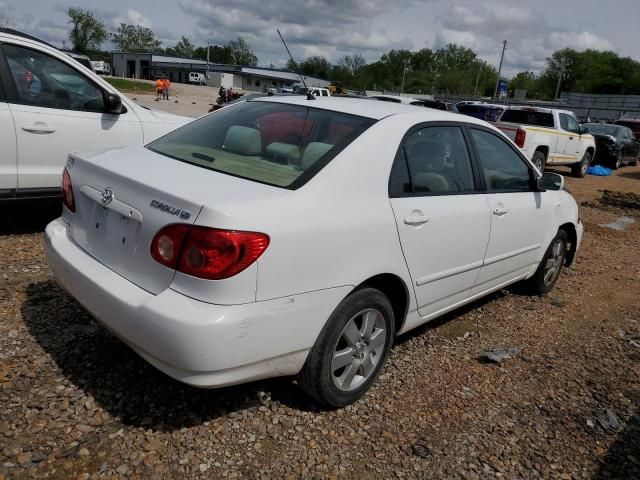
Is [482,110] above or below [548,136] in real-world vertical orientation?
above

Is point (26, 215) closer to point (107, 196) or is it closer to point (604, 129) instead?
point (107, 196)

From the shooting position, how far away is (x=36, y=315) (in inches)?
139

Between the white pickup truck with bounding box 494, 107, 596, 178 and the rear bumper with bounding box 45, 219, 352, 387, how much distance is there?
34.7 ft

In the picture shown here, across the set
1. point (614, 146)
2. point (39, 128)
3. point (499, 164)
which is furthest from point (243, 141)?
point (614, 146)

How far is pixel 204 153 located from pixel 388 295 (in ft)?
4.34

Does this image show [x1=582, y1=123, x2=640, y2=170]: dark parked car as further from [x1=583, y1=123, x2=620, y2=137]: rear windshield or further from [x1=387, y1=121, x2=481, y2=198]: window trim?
[x1=387, y1=121, x2=481, y2=198]: window trim

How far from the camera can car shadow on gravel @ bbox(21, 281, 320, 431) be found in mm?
2707

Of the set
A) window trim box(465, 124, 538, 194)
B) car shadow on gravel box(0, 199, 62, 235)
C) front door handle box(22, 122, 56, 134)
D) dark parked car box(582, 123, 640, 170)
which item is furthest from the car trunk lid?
dark parked car box(582, 123, 640, 170)

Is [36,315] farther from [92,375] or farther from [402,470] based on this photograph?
[402,470]

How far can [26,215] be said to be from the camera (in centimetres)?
565

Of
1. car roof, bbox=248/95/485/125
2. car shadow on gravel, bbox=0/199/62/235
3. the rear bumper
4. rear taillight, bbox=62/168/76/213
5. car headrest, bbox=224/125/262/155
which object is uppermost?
car roof, bbox=248/95/485/125

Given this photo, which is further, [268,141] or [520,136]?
[520,136]

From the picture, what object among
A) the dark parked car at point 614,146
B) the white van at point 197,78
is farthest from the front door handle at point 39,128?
the white van at point 197,78

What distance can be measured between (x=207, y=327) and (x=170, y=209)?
1.76 feet
